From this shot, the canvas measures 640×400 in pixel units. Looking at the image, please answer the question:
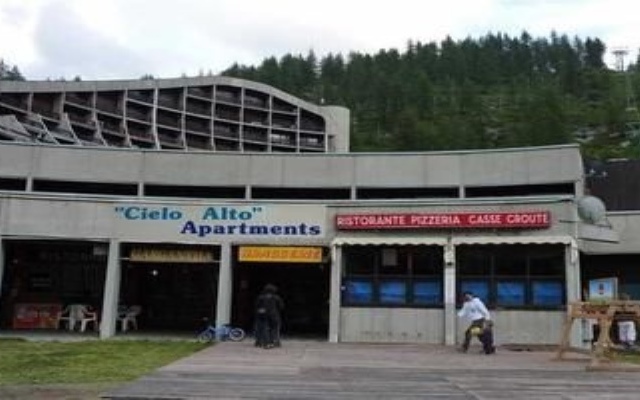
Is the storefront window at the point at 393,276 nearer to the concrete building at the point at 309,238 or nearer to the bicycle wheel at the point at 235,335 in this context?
the concrete building at the point at 309,238

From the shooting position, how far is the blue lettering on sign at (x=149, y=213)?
26609 mm

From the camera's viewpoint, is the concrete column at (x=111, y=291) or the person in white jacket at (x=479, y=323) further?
the concrete column at (x=111, y=291)

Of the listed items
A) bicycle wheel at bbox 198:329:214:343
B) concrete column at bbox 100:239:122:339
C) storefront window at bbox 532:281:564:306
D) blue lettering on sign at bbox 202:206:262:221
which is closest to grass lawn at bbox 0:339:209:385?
bicycle wheel at bbox 198:329:214:343

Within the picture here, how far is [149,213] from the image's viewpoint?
26656mm

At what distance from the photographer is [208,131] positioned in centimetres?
11444

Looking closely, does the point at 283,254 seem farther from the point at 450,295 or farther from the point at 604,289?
the point at 604,289

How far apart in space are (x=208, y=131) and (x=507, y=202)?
91981mm

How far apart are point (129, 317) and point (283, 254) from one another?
648 centimetres

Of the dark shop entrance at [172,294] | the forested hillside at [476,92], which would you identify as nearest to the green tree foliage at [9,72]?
the forested hillside at [476,92]

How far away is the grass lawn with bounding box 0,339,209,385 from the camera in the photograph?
1394 cm

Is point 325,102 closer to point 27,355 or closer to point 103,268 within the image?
point 103,268

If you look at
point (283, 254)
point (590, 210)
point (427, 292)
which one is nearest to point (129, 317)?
point (283, 254)

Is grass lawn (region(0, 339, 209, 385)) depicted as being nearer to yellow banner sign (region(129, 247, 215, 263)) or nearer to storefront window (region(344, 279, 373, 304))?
yellow banner sign (region(129, 247, 215, 263))

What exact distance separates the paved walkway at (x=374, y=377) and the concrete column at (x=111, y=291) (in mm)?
5877
